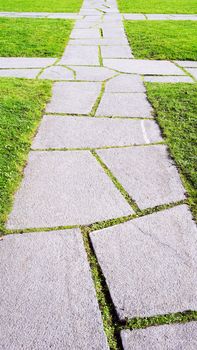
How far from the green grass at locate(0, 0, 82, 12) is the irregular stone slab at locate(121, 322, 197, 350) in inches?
352

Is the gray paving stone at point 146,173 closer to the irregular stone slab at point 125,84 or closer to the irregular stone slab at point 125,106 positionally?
the irregular stone slab at point 125,106

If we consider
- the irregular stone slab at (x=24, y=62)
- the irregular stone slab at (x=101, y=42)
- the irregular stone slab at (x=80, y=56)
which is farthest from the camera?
the irregular stone slab at (x=101, y=42)

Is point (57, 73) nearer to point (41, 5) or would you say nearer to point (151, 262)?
point (151, 262)

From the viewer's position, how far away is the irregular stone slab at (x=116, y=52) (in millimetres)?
5406

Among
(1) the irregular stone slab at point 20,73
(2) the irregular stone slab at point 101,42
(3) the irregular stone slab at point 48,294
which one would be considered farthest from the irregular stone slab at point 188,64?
(3) the irregular stone slab at point 48,294

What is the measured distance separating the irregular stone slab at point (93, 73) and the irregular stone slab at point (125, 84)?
0.15 m

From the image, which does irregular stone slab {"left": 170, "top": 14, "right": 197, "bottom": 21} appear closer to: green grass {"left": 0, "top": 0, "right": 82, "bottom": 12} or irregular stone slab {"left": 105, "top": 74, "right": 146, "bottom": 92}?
green grass {"left": 0, "top": 0, "right": 82, "bottom": 12}

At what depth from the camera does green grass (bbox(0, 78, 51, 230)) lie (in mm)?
2416

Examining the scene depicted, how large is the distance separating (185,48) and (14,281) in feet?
16.2

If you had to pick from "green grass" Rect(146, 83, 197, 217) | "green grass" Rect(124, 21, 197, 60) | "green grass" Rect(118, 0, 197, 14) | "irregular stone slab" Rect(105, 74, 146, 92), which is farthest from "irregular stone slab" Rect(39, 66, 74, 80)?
"green grass" Rect(118, 0, 197, 14)

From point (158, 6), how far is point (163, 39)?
14.5 feet

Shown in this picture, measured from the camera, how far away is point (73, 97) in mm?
3863

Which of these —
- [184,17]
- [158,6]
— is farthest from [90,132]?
[158,6]

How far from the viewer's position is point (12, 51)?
546 centimetres
